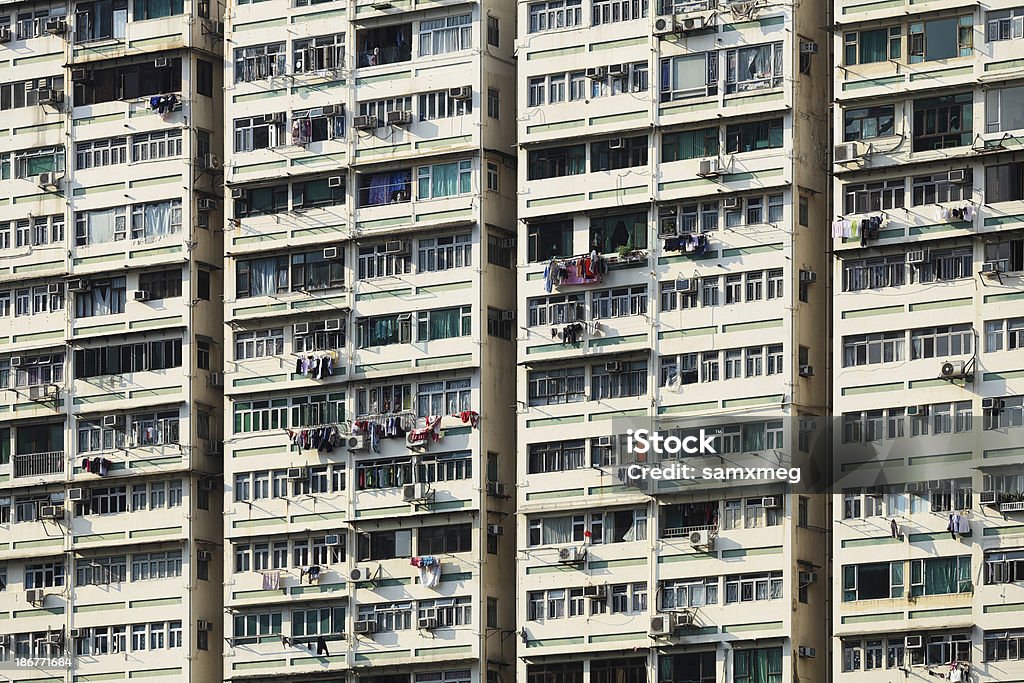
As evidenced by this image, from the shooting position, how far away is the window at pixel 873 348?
6128 centimetres

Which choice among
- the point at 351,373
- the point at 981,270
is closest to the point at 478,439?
the point at 351,373

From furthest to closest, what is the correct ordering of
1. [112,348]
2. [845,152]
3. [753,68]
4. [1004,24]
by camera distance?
1. [112,348]
2. [753,68]
3. [845,152]
4. [1004,24]

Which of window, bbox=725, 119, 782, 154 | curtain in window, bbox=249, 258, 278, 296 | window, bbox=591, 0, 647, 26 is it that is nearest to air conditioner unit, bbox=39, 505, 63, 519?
curtain in window, bbox=249, 258, 278, 296

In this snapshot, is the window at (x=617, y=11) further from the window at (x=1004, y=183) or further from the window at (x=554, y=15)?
the window at (x=1004, y=183)

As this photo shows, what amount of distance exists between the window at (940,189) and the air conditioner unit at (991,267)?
1.42 meters

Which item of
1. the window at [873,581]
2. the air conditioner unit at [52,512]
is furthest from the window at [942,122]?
the air conditioner unit at [52,512]

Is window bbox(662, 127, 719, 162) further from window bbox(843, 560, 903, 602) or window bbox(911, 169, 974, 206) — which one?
window bbox(843, 560, 903, 602)

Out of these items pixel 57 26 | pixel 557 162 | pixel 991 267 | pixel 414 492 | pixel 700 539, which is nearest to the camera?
pixel 991 267

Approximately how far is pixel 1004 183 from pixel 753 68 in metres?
6.20

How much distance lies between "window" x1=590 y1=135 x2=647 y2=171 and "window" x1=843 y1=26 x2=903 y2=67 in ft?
16.4

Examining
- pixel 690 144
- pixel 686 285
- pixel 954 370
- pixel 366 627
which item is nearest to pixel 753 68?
pixel 690 144

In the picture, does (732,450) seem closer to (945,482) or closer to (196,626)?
(945,482)

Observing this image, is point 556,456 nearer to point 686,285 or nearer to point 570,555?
point 570,555

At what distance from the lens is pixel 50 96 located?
7144 cm
